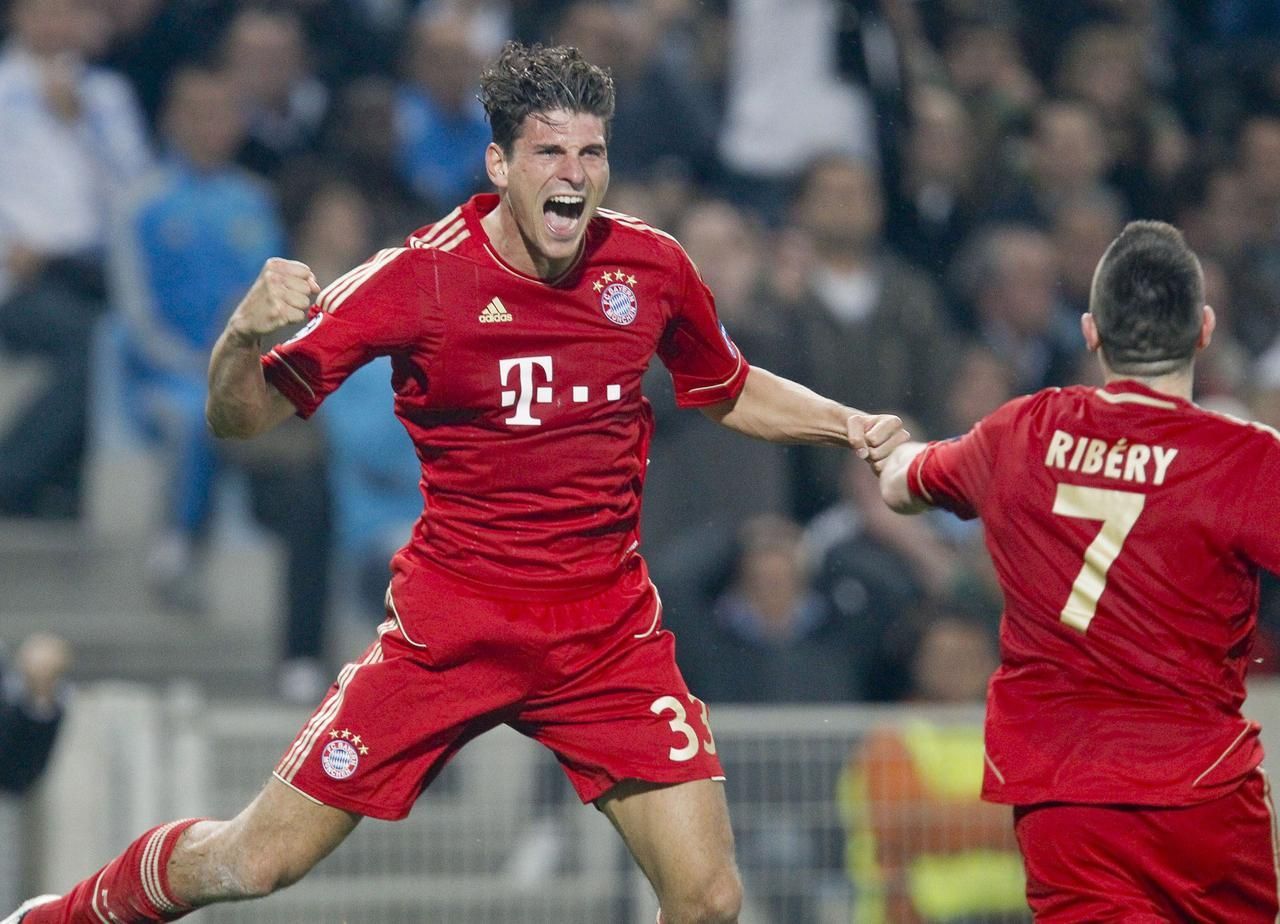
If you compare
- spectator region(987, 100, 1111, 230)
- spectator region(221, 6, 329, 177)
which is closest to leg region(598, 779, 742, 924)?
spectator region(221, 6, 329, 177)

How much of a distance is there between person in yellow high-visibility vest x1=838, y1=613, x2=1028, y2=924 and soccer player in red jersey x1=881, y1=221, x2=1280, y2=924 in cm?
260

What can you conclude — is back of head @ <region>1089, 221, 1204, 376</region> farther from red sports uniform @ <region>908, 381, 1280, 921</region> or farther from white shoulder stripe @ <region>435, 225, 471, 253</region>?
white shoulder stripe @ <region>435, 225, 471, 253</region>

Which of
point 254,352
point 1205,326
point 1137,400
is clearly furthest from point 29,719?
point 1205,326

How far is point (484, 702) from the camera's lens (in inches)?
212

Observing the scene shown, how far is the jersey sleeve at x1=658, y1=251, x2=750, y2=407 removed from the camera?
5648mm

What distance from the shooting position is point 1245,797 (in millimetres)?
4922

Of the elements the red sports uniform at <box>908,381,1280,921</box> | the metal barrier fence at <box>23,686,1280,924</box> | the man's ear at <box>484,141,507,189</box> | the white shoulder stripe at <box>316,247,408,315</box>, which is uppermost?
the man's ear at <box>484,141,507,189</box>

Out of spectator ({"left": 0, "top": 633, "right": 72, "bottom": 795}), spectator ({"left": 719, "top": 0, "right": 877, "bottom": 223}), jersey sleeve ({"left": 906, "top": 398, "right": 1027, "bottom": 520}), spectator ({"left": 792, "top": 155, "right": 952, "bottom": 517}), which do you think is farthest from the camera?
spectator ({"left": 719, "top": 0, "right": 877, "bottom": 223})

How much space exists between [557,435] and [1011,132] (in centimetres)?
619

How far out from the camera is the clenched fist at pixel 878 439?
5.62 metres

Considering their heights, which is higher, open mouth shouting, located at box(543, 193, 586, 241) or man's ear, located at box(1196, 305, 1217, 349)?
open mouth shouting, located at box(543, 193, 586, 241)

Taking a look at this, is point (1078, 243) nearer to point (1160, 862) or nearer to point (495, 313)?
point (495, 313)

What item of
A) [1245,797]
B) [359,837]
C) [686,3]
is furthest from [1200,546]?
[686,3]

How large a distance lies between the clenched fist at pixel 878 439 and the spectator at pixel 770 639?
2.97 meters
